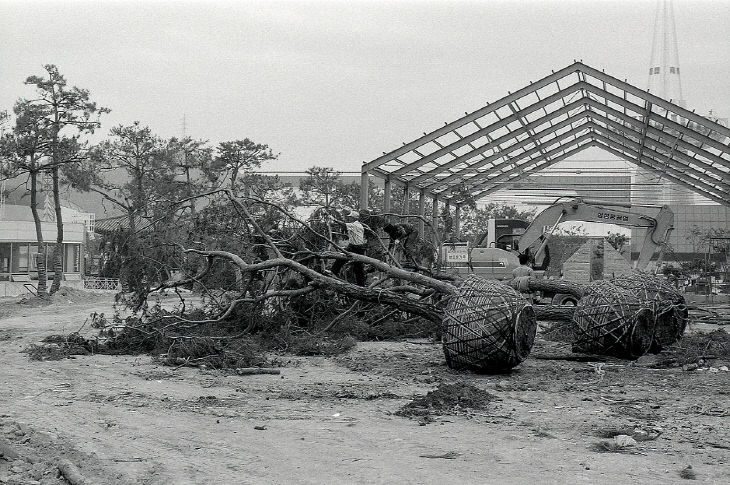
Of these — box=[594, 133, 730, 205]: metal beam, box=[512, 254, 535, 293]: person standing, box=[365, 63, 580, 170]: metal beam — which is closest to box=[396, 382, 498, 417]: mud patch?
box=[512, 254, 535, 293]: person standing

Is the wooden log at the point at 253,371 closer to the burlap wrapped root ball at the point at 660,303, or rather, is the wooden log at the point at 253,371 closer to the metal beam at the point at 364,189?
the burlap wrapped root ball at the point at 660,303

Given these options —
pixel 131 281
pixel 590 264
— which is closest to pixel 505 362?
pixel 131 281

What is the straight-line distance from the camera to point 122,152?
38.8 m

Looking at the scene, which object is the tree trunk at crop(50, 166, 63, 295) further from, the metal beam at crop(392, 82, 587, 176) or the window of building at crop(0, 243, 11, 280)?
the window of building at crop(0, 243, 11, 280)

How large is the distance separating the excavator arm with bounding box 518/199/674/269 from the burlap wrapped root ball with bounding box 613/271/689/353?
28.3 ft

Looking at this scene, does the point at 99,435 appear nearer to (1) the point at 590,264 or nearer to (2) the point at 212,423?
(2) the point at 212,423

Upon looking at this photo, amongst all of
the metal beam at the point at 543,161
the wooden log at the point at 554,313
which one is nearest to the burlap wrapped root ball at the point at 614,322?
the wooden log at the point at 554,313

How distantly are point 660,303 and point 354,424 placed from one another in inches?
232

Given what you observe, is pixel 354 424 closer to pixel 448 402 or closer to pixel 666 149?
pixel 448 402

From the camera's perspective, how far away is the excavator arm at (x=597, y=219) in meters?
21.2

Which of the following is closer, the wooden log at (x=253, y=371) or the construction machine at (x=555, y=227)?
the wooden log at (x=253, y=371)

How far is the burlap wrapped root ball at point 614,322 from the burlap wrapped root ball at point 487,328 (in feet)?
4.47

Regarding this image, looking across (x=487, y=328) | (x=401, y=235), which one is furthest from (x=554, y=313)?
(x=401, y=235)

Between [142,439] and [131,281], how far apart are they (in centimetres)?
721
